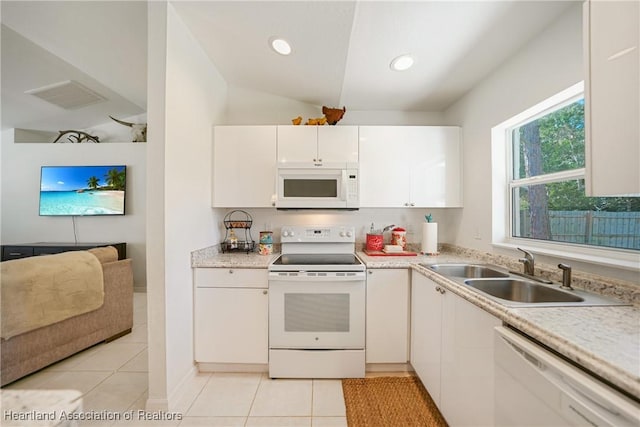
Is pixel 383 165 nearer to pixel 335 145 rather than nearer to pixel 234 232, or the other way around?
pixel 335 145

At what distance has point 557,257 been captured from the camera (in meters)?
1.46

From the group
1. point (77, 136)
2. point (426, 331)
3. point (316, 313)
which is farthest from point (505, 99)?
point (77, 136)

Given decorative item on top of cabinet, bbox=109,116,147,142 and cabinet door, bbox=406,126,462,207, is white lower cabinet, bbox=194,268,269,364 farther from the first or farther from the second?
decorative item on top of cabinet, bbox=109,116,147,142

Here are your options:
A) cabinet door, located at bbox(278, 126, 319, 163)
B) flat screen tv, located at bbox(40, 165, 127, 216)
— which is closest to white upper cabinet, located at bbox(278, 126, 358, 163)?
cabinet door, located at bbox(278, 126, 319, 163)

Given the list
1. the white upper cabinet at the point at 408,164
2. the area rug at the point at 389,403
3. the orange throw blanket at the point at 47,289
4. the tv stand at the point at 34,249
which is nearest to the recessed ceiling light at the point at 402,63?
the white upper cabinet at the point at 408,164

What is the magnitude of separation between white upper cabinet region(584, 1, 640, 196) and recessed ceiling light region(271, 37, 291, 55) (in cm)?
159

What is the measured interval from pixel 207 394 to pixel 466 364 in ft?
5.49

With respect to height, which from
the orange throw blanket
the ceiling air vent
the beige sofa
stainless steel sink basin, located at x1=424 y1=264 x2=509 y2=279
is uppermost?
the ceiling air vent

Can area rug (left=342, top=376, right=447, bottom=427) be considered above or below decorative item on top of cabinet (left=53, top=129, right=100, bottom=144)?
below

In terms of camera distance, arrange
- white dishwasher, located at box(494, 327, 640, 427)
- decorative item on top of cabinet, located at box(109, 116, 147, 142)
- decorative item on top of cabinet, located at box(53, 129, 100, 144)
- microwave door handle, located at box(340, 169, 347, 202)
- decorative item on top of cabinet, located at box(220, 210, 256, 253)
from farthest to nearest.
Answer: decorative item on top of cabinet, located at box(53, 129, 100, 144) < decorative item on top of cabinet, located at box(109, 116, 147, 142) < decorative item on top of cabinet, located at box(220, 210, 256, 253) < microwave door handle, located at box(340, 169, 347, 202) < white dishwasher, located at box(494, 327, 640, 427)

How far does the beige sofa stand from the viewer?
1.82 metres

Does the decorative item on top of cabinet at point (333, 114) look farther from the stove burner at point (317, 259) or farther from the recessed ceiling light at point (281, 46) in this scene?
the stove burner at point (317, 259)

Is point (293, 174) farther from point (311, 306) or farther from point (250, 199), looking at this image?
point (311, 306)

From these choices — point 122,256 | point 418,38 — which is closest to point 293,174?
point 418,38
